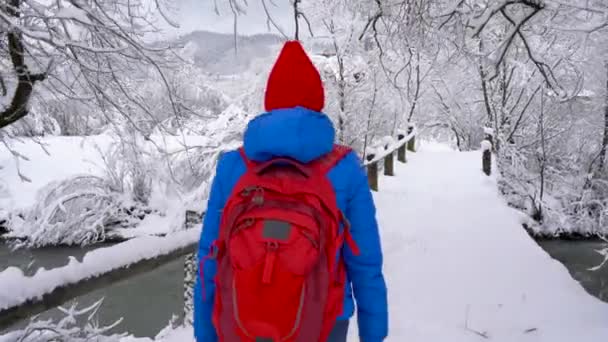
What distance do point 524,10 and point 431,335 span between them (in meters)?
2.86

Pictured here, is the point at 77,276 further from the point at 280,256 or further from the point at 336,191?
the point at 336,191

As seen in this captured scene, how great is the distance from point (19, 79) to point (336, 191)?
2.30m

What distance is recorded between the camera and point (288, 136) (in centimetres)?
142

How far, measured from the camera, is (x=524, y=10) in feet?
13.0

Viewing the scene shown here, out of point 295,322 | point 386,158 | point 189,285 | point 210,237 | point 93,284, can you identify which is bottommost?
point 386,158

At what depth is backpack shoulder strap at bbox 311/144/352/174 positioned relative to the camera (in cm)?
148

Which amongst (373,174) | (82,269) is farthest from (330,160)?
(373,174)

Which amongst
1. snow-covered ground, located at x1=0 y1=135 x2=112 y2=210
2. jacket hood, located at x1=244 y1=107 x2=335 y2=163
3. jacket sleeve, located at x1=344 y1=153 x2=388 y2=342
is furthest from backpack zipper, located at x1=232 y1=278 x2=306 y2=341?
snow-covered ground, located at x1=0 y1=135 x2=112 y2=210

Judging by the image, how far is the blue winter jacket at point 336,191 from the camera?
4.73ft

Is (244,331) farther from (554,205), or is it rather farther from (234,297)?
(554,205)

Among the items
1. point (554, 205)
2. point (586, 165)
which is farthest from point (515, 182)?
point (586, 165)

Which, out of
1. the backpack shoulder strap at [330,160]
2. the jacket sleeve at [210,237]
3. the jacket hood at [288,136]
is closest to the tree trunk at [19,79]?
the jacket sleeve at [210,237]

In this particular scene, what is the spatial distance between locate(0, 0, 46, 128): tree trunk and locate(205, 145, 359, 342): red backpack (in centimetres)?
192

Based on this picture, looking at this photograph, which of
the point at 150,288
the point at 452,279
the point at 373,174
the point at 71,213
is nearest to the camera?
the point at 452,279
